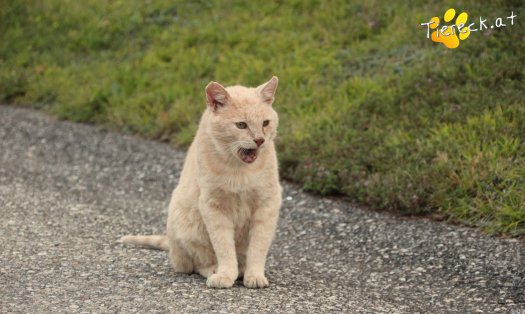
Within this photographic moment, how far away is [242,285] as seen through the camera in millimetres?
6117

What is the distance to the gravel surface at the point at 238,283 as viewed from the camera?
579 cm

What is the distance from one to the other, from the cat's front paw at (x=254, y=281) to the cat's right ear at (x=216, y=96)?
1.31 m

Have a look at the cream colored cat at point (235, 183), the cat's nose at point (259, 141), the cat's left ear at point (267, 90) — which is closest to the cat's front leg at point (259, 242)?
the cream colored cat at point (235, 183)

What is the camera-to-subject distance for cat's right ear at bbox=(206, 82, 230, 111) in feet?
19.2

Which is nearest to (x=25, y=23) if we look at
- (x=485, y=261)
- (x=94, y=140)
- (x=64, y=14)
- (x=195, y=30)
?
(x=64, y=14)

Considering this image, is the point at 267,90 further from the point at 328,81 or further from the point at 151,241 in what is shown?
the point at 328,81

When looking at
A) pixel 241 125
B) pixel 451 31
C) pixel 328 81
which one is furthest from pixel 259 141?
pixel 451 31

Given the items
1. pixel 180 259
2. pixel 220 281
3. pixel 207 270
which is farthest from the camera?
pixel 180 259

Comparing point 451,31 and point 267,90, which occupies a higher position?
point 451,31

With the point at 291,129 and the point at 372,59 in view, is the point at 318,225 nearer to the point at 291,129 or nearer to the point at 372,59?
the point at 291,129

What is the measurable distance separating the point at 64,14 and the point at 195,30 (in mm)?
3779

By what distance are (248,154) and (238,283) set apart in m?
1.06

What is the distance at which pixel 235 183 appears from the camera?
5910mm

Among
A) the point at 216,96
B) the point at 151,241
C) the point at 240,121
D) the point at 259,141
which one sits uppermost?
the point at 216,96
